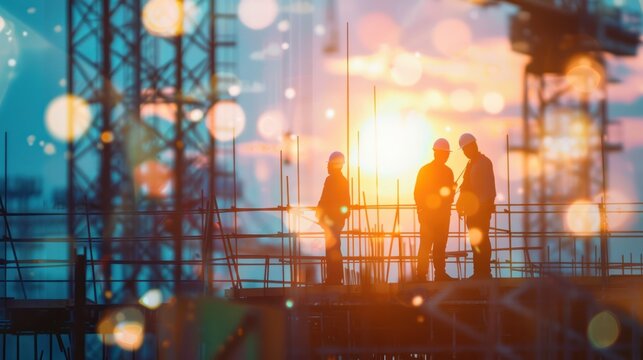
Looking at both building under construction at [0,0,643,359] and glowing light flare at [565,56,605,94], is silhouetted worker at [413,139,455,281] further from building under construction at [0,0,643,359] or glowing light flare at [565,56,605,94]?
glowing light flare at [565,56,605,94]

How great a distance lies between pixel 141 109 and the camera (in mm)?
28969

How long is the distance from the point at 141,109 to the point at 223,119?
2.11 metres

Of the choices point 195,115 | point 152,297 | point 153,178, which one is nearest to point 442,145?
point 195,115

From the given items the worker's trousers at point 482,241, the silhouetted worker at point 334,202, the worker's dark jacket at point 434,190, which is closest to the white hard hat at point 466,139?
the worker's dark jacket at point 434,190

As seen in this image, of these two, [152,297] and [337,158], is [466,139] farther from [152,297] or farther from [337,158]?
[152,297]

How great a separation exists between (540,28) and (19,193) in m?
19.2

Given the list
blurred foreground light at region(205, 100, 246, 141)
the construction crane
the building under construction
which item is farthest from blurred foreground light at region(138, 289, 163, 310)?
the construction crane

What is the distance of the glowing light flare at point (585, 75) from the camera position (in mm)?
38281

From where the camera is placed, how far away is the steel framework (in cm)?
2808

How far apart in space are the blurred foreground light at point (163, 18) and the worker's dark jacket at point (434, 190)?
16213mm

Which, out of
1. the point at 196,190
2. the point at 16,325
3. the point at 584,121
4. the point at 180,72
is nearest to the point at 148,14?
the point at 180,72

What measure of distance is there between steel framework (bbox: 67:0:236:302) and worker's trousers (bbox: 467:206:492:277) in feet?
52.1

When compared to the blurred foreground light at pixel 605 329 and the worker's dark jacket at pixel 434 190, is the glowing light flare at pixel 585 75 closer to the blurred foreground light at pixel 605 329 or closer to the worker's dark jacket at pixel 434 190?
the worker's dark jacket at pixel 434 190

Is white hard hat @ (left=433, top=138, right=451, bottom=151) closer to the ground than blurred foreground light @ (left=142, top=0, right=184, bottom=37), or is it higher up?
closer to the ground
